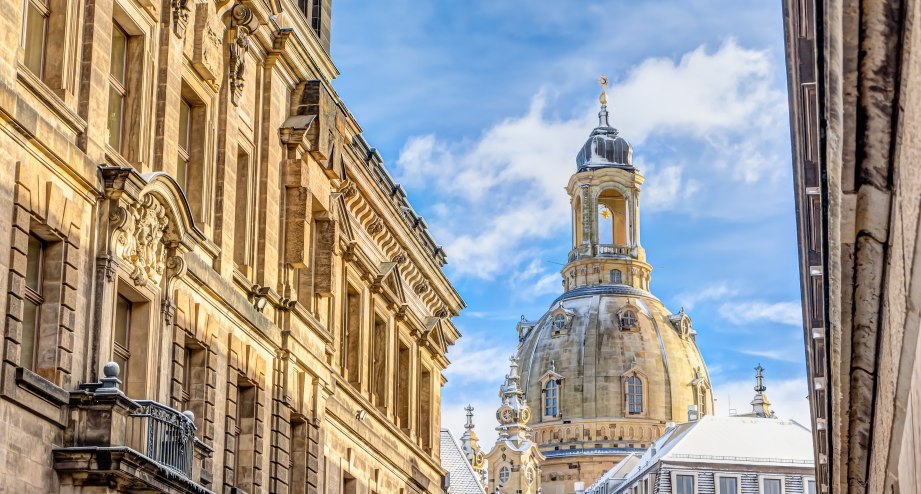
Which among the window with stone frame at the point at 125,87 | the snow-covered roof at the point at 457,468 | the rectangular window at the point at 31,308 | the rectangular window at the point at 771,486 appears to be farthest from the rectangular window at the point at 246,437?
the rectangular window at the point at 771,486

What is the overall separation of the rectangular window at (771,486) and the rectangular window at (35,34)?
9999cm

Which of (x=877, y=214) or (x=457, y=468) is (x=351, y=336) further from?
(x=457, y=468)

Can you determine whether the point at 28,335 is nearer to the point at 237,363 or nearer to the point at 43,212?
the point at 43,212

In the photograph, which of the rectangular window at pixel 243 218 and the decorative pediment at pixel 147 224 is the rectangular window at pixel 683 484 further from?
the decorative pediment at pixel 147 224

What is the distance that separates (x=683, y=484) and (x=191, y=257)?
94366mm

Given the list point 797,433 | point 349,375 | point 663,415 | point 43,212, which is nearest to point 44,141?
point 43,212

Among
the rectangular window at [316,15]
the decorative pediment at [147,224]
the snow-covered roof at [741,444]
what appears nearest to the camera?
the decorative pediment at [147,224]

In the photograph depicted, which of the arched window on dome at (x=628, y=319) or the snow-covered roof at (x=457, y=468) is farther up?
the arched window on dome at (x=628, y=319)

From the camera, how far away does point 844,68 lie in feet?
38.1

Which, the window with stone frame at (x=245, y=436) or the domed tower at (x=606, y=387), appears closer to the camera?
the window with stone frame at (x=245, y=436)

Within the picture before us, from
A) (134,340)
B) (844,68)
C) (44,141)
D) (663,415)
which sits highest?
(663,415)

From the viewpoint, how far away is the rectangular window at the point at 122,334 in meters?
24.9

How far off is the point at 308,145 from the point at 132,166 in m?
9.74

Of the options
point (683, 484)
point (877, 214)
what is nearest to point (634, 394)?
point (683, 484)
